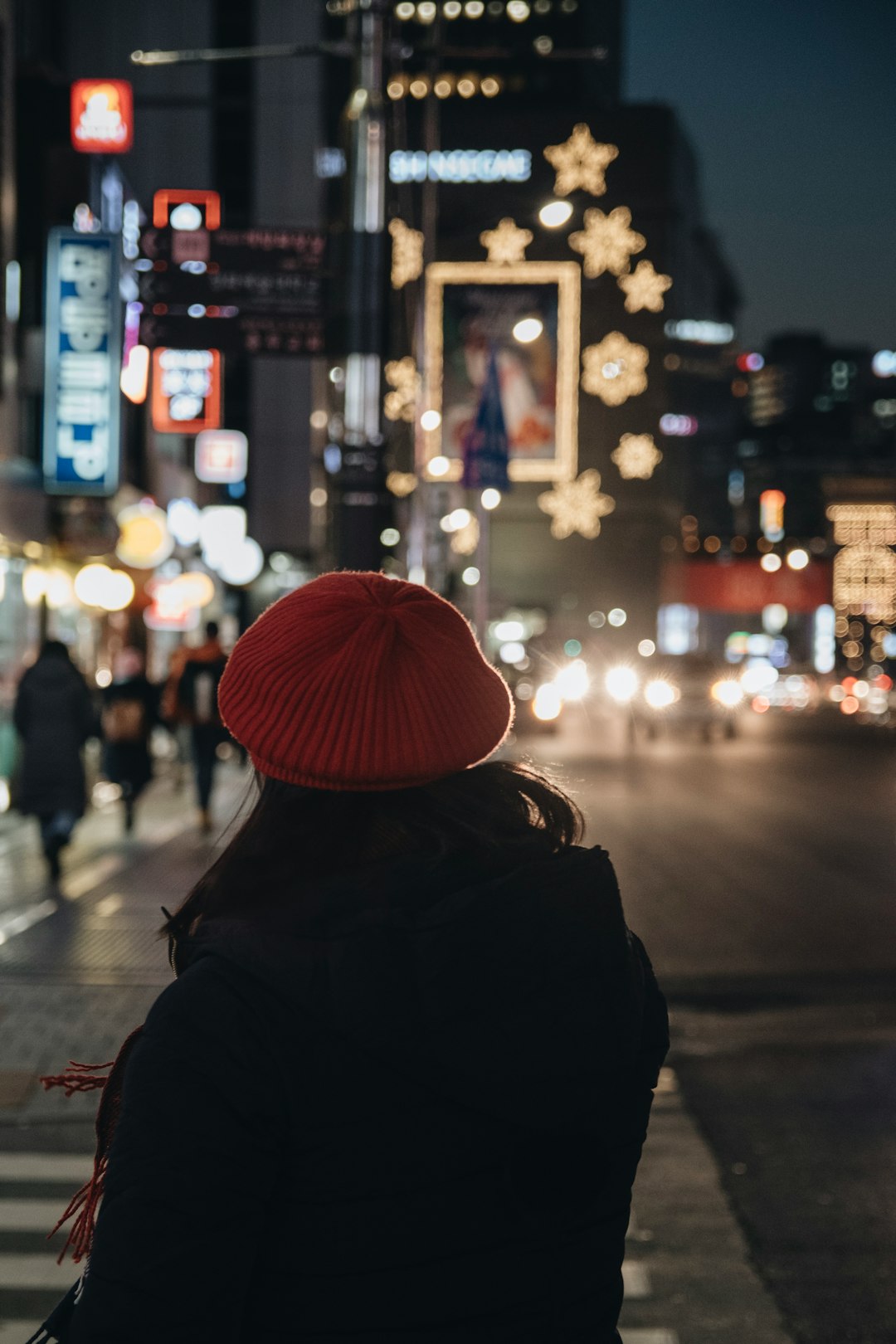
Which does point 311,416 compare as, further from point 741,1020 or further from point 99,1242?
point 99,1242

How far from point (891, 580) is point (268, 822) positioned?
159 metres

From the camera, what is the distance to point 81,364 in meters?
17.7

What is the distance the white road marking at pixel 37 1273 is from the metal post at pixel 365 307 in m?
6.20

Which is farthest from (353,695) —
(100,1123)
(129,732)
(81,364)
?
(81,364)

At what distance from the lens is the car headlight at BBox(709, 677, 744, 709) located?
32.9 m

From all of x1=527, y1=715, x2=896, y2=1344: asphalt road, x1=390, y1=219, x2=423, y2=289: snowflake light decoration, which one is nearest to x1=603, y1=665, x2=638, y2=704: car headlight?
x1=390, y1=219, x2=423, y2=289: snowflake light decoration

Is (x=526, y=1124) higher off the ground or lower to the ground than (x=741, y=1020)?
higher

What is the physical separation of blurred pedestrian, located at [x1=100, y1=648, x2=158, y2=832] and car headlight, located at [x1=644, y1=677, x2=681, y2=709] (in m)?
20.4

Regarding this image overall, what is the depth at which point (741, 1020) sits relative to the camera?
751 centimetres

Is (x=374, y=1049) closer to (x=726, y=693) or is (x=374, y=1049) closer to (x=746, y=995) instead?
(x=746, y=995)

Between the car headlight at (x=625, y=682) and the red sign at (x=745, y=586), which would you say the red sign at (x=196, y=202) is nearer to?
the car headlight at (x=625, y=682)

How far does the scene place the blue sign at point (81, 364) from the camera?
57.2 feet

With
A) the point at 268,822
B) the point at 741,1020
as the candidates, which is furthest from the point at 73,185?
the point at 268,822

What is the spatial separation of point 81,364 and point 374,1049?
1741 cm
